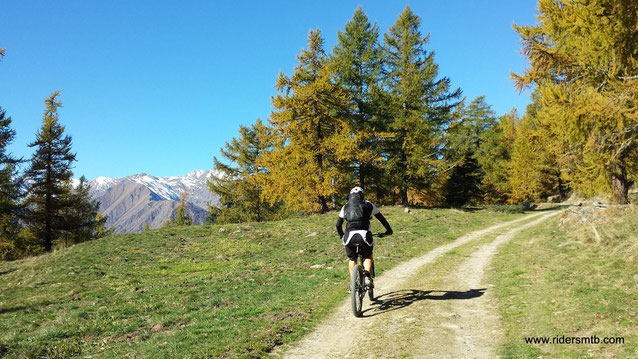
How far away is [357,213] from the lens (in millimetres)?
7230

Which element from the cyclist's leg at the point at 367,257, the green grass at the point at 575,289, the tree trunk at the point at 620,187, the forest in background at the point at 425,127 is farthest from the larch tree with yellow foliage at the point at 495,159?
the cyclist's leg at the point at 367,257

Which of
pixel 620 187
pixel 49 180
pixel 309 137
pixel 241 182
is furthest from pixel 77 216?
pixel 620 187

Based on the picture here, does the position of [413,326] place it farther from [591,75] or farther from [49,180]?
[49,180]

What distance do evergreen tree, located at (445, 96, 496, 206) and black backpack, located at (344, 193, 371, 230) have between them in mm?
26407

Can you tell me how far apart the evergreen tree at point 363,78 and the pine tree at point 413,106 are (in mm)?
1521

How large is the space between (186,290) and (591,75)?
708 inches

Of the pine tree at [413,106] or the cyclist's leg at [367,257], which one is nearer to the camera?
the cyclist's leg at [367,257]

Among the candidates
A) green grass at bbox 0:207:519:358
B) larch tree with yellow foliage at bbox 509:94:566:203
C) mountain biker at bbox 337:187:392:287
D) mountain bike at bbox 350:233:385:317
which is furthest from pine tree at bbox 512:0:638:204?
larch tree with yellow foliage at bbox 509:94:566:203

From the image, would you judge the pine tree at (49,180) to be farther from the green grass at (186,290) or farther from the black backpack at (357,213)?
the black backpack at (357,213)

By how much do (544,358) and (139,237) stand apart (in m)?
Result: 25.1

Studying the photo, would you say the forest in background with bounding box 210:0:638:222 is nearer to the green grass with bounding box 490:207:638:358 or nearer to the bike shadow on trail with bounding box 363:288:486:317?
the green grass with bounding box 490:207:638:358

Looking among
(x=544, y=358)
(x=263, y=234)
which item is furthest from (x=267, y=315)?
(x=263, y=234)

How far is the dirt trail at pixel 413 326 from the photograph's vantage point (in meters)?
5.39

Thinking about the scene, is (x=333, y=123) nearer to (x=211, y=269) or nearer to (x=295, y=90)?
(x=295, y=90)
